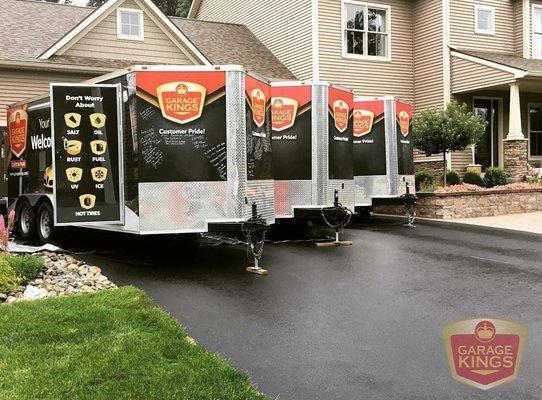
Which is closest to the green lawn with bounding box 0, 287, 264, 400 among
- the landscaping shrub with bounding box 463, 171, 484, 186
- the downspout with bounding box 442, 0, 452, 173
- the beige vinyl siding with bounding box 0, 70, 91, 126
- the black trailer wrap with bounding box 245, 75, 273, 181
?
the black trailer wrap with bounding box 245, 75, 273, 181

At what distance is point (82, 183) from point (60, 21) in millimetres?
13107

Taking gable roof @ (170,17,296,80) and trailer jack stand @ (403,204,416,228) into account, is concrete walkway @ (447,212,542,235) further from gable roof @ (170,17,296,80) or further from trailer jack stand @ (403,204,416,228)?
gable roof @ (170,17,296,80)

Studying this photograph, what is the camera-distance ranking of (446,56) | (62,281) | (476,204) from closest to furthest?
(62,281), (476,204), (446,56)

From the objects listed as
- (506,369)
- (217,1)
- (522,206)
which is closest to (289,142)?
(506,369)

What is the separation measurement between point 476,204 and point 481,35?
965 cm

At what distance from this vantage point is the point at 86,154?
9.17 m

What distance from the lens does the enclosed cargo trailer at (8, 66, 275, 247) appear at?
27.6 feet

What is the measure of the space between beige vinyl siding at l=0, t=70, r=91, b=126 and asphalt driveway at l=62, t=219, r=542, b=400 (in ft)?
24.4

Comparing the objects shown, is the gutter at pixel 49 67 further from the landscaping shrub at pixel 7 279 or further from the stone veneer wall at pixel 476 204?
the landscaping shrub at pixel 7 279

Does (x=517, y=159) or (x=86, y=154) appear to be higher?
(x=86, y=154)

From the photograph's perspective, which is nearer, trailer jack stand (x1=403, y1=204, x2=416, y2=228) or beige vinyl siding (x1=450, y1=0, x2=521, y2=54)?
trailer jack stand (x1=403, y1=204, x2=416, y2=228)

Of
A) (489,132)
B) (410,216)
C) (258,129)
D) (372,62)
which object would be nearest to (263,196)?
(258,129)

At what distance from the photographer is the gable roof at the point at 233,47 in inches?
857

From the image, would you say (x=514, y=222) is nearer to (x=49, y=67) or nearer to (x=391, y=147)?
(x=391, y=147)
